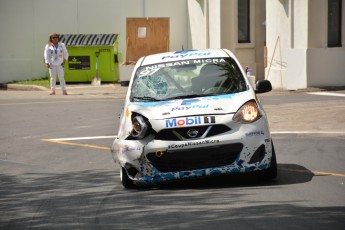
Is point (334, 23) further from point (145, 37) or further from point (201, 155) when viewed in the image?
point (201, 155)

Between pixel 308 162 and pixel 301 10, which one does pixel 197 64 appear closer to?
pixel 308 162

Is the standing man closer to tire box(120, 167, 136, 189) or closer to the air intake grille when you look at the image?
tire box(120, 167, 136, 189)

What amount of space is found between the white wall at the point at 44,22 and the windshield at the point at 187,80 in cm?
2369

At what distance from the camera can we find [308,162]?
1262 cm

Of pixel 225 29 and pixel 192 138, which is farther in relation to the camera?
pixel 225 29

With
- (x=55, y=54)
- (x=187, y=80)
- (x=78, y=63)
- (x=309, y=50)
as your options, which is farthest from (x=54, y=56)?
(x=187, y=80)

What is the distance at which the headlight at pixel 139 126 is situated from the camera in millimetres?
10555

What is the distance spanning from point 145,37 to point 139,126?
73.9 feet

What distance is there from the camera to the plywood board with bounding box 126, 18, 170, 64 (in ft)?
108

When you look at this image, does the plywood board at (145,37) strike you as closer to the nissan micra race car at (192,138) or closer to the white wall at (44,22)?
the white wall at (44,22)

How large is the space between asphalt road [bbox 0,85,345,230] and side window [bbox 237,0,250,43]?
12.7 m

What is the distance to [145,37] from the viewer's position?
33.0m

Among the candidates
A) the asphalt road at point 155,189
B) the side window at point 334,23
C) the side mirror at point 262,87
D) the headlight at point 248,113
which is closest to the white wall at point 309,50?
the side window at point 334,23

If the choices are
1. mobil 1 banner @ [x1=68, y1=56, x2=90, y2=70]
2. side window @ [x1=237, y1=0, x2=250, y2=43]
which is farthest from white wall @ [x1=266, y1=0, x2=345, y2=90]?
mobil 1 banner @ [x1=68, y1=56, x2=90, y2=70]
